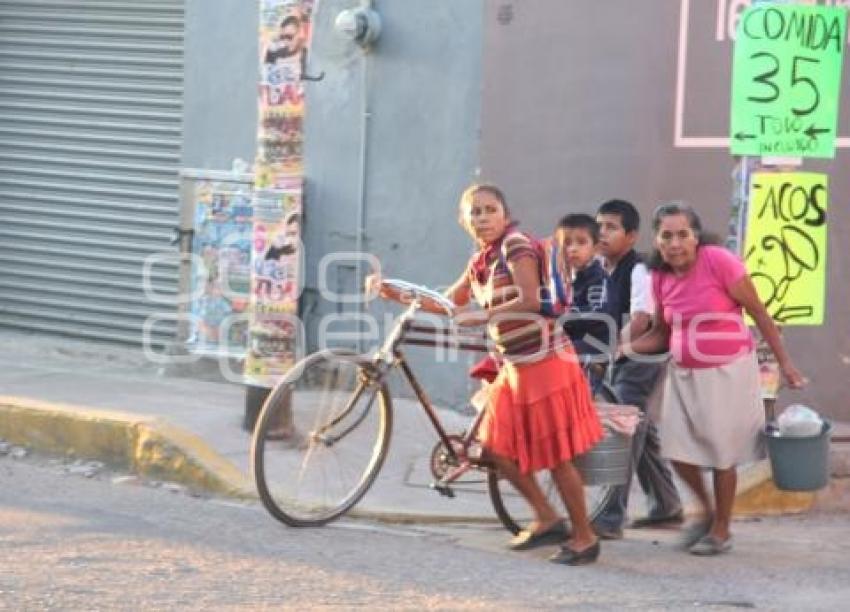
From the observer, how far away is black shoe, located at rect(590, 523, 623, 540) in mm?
7590

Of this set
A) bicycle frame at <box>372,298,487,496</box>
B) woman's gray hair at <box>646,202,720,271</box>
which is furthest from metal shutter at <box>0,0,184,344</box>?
woman's gray hair at <box>646,202,720,271</box>

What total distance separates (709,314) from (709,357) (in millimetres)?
185

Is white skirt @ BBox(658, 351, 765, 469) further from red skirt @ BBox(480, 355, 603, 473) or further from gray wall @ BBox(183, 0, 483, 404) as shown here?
gray wall @ BBox(183, 0, 483, 404)

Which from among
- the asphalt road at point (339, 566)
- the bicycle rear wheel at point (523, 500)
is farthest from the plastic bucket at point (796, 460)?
the bicycle rear wheel at point (523, 500)

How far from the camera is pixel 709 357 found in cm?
716

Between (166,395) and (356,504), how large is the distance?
2.79m

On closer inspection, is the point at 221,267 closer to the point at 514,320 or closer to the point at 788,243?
the point at 788,243

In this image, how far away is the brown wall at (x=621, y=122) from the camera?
9.60 metres

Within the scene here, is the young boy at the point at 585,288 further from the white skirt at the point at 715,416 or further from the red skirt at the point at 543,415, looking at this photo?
the red skirt at the point at 543,415

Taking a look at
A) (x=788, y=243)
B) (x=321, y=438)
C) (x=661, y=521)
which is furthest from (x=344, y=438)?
(x=788, y=243)

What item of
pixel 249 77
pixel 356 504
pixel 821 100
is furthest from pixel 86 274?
pixel 821 100

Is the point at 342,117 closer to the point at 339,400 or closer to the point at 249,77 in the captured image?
the point at 249,77

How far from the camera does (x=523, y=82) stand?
9867 mm

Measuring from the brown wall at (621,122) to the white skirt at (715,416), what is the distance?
8.19 ft
